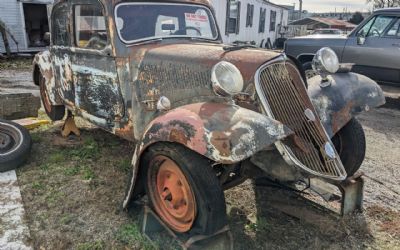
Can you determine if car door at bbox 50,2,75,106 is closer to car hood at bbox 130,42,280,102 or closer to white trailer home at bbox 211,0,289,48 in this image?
car hood at bbox 130,42,280,102

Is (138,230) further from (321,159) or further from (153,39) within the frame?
(153,39)

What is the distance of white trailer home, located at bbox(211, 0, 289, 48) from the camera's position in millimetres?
16781

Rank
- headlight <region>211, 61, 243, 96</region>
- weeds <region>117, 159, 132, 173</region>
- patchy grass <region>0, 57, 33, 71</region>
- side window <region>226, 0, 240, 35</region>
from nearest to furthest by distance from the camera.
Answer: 1. headlight <region>211, 61, 243, 96</region>
2. weeds <region>117, 159, 132, 173</region>
3. patchy grass <region>0, 57, 33, 71</region>
4. side window <region>226, 0, 240, 35</region>

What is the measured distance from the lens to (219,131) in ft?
8.02

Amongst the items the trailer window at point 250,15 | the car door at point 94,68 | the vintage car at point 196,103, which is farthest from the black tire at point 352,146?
the trailer window at point 250,15

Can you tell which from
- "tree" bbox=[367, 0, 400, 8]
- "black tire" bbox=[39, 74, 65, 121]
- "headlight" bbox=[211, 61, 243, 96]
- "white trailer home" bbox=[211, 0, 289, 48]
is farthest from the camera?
"tree" bbox=[367, 0, 400, 8]

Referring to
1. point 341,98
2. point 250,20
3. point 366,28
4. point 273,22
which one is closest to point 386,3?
point 273,22

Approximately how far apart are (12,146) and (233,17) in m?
15.1

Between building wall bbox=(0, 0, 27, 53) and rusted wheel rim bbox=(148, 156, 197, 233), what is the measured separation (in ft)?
41.6

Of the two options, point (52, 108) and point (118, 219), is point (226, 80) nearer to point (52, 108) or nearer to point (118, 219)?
point (118, 219)

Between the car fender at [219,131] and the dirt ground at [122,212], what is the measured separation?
92 centimetres

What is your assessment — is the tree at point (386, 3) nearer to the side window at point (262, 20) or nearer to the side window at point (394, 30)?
the side window at point (262, 20)

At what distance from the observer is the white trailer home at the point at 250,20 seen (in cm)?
1678

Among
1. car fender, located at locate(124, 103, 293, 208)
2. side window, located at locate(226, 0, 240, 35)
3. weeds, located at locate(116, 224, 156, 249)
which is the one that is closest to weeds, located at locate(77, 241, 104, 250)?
weeds, located at locate(116, 224, 156, 249)
